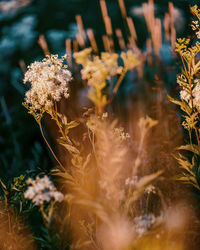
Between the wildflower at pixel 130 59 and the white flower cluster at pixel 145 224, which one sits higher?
the wildflower at pixel 130 59

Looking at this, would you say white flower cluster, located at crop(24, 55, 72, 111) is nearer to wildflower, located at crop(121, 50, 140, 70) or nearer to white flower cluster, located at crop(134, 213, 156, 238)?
wildflower, located at crop(121, 50, 140, 70)

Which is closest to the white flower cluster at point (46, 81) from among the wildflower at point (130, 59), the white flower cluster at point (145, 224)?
the wildflower at point (130, 59)

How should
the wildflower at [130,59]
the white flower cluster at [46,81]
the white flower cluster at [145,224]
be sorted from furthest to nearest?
the white flower cluster at [46,81] < the white flower cluster at [145,224] < the wildflower at [130,59]

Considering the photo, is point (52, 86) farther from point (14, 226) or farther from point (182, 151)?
point (182, 151)

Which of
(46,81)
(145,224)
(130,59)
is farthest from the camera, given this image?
(46,81)

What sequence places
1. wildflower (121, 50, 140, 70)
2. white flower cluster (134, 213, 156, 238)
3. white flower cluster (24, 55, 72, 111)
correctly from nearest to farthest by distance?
wildflower (121, 50, 140, 70) < white flower cluster (134, 213, 156, 238) < white flower cluster (24, 55, 72, 111)

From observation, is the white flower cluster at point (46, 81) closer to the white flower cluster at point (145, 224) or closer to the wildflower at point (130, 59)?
the wildflower at point (130, 59)

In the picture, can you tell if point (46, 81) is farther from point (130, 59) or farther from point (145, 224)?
point (145, 224)

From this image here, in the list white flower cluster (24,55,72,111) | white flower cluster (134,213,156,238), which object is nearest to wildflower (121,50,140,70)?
white flower cluster (24,55,72,111)

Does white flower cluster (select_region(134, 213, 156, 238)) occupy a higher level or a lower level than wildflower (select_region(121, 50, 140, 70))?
lower

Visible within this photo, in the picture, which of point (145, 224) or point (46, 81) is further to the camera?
point (46, 81)

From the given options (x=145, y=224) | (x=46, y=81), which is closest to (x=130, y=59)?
(x=46, y=81)

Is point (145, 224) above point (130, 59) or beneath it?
beneath

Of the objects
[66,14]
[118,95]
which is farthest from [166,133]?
[66,14]
